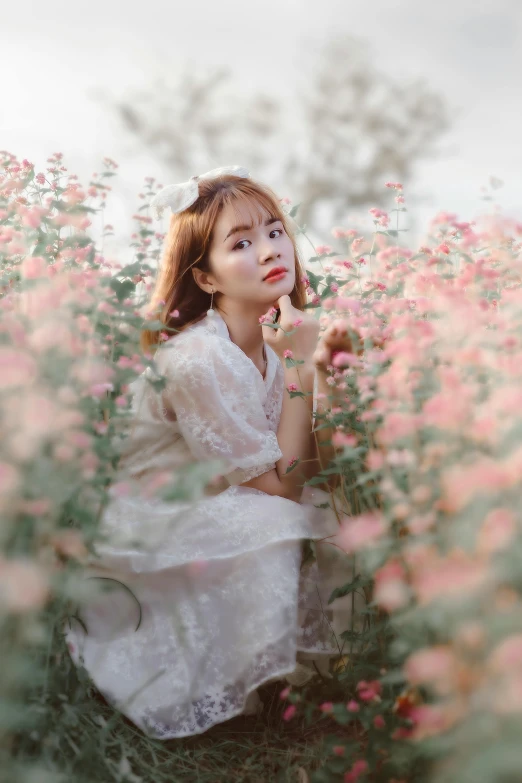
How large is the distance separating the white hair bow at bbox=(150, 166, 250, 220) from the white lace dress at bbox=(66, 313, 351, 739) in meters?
0.56

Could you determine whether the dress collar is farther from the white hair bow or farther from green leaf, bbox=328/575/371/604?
green leaf, bbox=328/575/371/604

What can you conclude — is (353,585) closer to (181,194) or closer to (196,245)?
(196,245)

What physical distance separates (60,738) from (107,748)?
238 mm

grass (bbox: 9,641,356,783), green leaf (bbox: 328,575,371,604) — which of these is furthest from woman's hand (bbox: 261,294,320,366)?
grass (bbox: 9,641,356,783)

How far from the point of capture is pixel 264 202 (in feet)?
7.32

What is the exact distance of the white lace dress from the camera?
5.32ft

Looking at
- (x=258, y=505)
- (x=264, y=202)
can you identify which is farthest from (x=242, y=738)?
(x=264, y=202)

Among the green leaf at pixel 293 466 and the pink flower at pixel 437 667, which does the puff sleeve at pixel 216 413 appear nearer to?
the green leaf at pixel 293 466

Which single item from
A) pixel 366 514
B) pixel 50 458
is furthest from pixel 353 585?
pixel 50 458

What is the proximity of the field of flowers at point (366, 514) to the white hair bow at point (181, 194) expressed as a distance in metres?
0.39

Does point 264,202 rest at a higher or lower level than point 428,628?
higher

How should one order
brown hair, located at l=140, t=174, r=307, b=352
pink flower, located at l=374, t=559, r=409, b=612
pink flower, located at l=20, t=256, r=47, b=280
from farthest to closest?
1. brown hair, located at l=140, t=174, r=307, b=352
2. pink flower, located at l=20, t=256, r=47, b=280
3. pink flower, located at l=374, t=559, r=409, b=612

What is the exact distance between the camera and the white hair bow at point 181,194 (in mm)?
2258

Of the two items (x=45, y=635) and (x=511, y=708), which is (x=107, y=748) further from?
(x=511, y=708)
